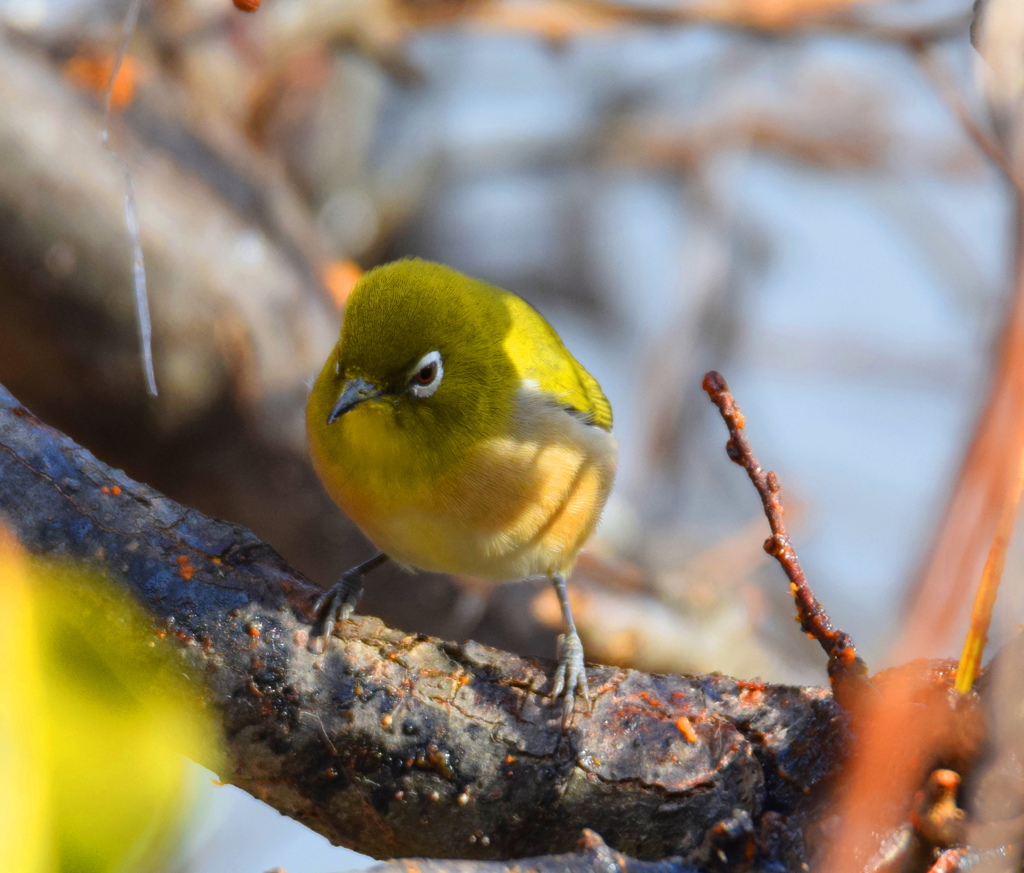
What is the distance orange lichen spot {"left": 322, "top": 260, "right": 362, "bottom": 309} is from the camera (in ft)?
15.3

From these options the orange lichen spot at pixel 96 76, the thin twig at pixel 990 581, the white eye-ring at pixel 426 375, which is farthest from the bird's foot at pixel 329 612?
the orange lichen spot at pixel 96 76

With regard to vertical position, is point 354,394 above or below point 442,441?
above

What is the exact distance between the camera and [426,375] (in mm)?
2984

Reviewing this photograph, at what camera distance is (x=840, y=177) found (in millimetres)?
7012

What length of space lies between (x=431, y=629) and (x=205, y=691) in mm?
2688

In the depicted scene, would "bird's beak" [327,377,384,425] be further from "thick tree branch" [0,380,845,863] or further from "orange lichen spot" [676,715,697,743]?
"orange lichen spot" [676,715,697,743]

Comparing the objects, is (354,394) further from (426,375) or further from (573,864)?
(573,864)

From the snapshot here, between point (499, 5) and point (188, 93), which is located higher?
point (499, 5)

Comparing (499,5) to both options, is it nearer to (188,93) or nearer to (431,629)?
(188,93)

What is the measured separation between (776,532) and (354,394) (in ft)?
4.99

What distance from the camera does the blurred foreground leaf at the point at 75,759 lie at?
2.64 feet

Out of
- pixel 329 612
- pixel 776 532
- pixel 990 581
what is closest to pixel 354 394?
pixel 329 612

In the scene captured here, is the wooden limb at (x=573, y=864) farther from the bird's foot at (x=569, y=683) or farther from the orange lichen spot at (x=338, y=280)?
the orange lichen spot at (x=338, y=280)

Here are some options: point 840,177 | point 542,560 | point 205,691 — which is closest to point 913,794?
point 205,691
